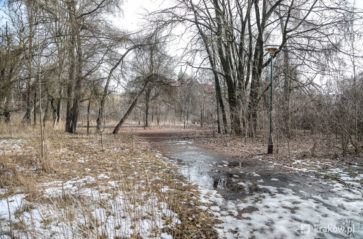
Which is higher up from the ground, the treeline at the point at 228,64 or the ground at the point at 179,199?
the treeline at the point at 228,64

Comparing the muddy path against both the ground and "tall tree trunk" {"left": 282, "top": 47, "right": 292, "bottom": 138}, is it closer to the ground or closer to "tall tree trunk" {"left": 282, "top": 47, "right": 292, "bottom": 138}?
the ground

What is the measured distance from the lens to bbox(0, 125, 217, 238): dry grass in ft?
9.06

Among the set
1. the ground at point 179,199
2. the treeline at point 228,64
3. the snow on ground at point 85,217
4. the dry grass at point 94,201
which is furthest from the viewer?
the treeline at point 228,64

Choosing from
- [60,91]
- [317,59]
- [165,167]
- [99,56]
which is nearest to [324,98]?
[317,59]

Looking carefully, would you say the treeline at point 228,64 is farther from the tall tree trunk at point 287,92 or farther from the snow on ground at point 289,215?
the snow on ground at point 289,215

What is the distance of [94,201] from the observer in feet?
11.2

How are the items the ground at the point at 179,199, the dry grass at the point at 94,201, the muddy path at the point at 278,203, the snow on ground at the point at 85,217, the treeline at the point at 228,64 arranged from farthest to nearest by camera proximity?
1. the treeline at the point at 228,64
2. the muddy path at the point at 278,203
3. the ground at the point at 179,199
4. the dry grass at the point at 94,201
5. the snow on ground at the point at 85,217

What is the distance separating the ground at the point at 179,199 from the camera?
2900 mm

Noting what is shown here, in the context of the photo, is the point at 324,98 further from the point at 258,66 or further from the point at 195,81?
the point at 195,81

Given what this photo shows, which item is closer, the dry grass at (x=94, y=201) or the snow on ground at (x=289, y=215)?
the dry grass at (x=94, y=201)

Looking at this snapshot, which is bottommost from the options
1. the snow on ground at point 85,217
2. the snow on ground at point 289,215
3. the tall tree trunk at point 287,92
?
the snow on ground at point 289,215

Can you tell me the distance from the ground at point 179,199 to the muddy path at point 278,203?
0.05 feet

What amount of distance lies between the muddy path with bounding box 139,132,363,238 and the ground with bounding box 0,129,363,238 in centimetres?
2

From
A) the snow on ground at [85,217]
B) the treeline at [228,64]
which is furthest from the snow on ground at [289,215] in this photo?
the treeline at [228,64]
